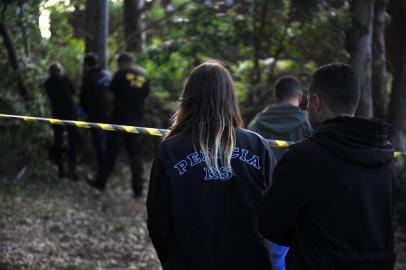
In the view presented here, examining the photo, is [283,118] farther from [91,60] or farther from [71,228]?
[91,60]

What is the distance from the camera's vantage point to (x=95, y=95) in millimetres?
11234

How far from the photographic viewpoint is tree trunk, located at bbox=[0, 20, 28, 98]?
10.4 meters

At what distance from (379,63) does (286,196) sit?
6.42m

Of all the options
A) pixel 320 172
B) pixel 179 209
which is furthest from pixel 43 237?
pixel 320 172

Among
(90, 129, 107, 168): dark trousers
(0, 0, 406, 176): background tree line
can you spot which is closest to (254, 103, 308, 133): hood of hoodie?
(0, 0, 406, 176): background tree line

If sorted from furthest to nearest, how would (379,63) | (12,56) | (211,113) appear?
(12,56), (379,63), (211,113)

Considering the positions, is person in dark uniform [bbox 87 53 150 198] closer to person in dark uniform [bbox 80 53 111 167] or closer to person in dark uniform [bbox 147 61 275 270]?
person in dark uniform [bbox 80 53 111 167]

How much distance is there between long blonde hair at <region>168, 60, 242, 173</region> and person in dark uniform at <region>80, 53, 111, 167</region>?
785cm

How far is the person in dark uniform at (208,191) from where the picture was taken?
10.9ft

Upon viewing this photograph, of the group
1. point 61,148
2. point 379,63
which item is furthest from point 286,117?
point 61,148

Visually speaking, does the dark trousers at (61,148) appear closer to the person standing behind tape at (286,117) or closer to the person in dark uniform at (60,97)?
the person in dark uniform at (60,97)

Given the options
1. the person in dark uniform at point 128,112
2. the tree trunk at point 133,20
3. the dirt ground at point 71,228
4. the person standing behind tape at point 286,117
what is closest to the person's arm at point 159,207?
the person standing behind tape at point 286,117

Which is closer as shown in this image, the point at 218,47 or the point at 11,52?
the point at 11,52

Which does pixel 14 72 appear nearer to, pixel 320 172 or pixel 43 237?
pixel 43 237
